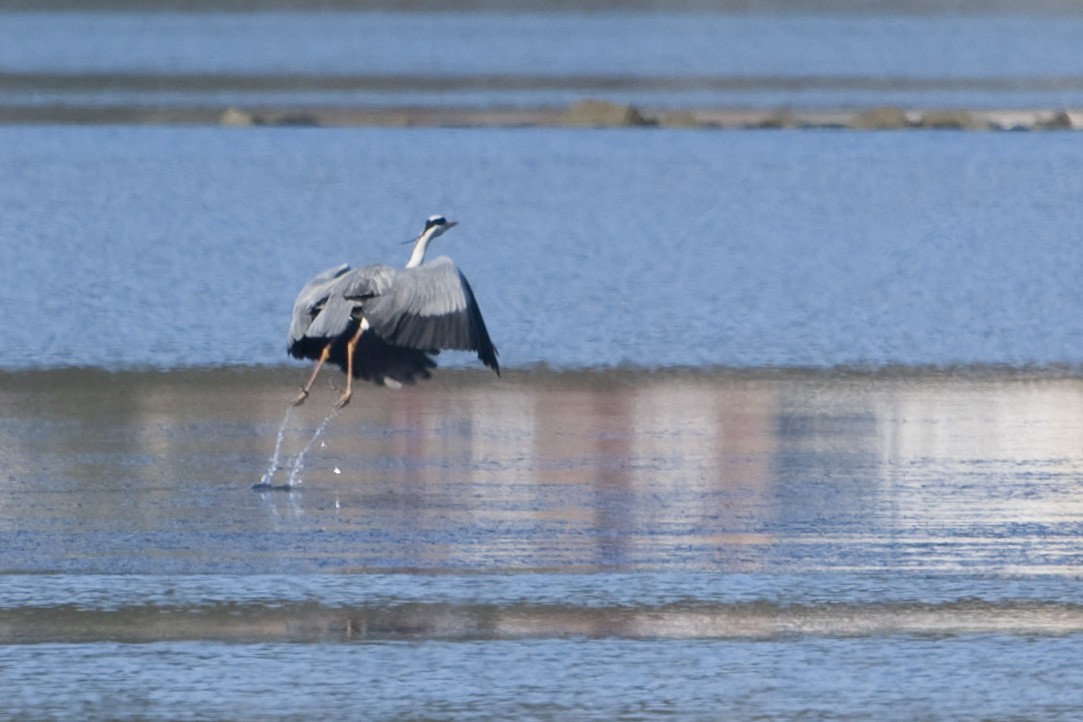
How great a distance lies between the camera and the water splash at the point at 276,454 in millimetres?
10609

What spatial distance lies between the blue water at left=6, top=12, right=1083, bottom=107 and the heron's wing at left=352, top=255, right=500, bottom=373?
4201 cm

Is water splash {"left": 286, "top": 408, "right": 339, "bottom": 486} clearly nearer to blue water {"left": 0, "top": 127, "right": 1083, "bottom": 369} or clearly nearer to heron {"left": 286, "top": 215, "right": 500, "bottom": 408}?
heron {"left": 286, "top": 215, "right": 500, "bottom": 408}

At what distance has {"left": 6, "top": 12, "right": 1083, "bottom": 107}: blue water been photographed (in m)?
57.8

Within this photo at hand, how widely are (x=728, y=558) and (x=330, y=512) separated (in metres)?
1.79

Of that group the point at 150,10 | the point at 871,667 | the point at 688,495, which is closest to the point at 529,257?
the point at 688,495

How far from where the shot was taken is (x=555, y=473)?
424 inches

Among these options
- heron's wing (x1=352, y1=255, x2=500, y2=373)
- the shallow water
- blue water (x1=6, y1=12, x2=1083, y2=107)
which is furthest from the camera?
blue water (x1=6, y1=12, x2=1083, y2=107)

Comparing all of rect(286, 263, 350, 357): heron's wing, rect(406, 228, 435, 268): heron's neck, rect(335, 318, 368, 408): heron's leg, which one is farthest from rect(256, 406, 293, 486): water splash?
rect(406, 228, 435, 268): heron's neck

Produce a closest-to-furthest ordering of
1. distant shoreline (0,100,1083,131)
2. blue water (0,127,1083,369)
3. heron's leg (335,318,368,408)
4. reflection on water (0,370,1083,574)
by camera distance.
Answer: reflection on water (0,370,1083,574), heron's leg (335,318,368,408), blue water (0,127,1083,369), distant shoreline (0,100,1083,131)

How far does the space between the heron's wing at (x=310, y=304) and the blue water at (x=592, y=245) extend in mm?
2981

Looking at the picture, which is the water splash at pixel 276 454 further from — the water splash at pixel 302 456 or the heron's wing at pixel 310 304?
the heron's wing at pixel 310 304

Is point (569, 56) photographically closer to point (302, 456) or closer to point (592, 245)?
point (592, 245)

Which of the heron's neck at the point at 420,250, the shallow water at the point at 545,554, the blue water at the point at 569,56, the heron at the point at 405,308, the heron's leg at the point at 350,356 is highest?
the blue water at the point at 569,56

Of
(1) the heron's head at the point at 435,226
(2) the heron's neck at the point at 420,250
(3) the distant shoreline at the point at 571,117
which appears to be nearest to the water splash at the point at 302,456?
(2) the heron's neck at the point at 420,250
